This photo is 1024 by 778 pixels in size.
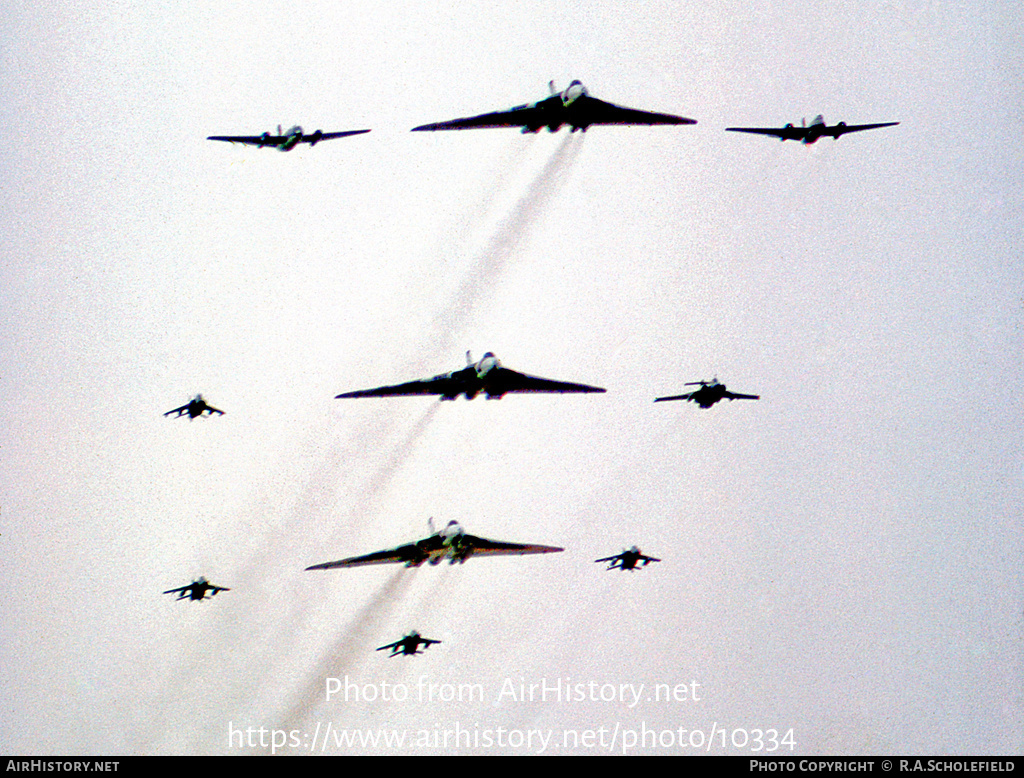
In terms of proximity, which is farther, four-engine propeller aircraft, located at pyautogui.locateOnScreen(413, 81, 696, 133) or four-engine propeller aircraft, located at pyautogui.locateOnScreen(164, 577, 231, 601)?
four-engine propeller aircraft, located at pyautogui.locateOnScreen(164, 577, 231, 601)

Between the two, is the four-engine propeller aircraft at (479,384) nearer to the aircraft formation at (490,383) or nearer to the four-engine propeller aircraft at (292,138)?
the aircraft formation at (490,383)

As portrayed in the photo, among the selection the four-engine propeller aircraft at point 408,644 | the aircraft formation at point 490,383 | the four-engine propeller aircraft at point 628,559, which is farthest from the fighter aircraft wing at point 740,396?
the four-engine propeller aircraft at point 408,644

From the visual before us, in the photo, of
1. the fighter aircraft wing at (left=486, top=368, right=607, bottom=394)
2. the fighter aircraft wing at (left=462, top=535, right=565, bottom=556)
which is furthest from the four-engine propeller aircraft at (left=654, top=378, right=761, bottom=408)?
the fighter aircraft wing at (left=462, top=535, right=565, bottom=556)

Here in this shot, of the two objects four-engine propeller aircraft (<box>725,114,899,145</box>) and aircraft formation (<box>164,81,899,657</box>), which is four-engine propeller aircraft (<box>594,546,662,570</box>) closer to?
aircraft formation (<box>164,81,899,657</box>)

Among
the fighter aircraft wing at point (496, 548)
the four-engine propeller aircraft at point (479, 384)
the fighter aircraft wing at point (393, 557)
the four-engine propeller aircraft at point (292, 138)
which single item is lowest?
the fighter aircraft wing at point (393, 557)

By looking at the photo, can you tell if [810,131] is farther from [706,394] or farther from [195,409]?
[195,409]

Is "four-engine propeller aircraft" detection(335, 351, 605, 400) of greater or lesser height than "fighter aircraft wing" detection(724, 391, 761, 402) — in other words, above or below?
below
